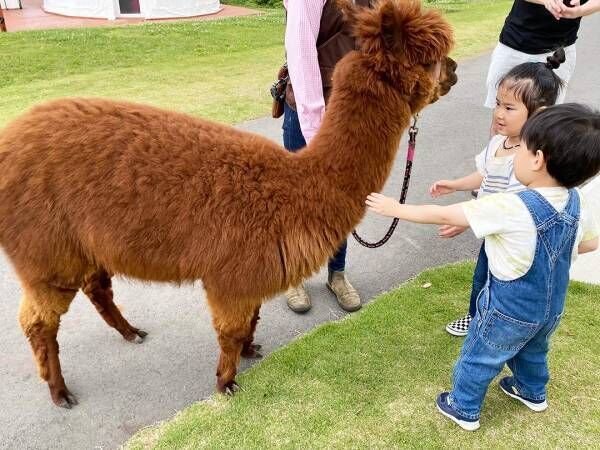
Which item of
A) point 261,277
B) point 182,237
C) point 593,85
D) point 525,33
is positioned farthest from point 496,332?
point 593,85

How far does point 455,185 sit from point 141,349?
2021 millimetres

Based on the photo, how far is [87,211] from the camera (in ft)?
7.15

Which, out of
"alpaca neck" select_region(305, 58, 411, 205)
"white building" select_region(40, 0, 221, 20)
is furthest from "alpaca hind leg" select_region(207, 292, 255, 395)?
"white building" select_region(40, 0, 221, 20)

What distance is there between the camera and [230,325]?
2.41 meters

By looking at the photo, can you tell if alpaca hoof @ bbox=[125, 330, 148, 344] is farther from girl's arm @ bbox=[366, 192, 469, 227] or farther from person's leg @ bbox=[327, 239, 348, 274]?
girl's arm @ bbox=[366, 192, 469, 227]

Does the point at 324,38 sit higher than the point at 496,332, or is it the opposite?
the point at 324,38

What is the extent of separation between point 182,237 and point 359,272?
6.39 feet

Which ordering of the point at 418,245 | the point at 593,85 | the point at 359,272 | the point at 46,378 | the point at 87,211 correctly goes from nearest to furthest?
the point at 87,211
the point at 46,378
the point at 359,272
the point at 418,245
the point at 593,85

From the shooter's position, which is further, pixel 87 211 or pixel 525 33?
pixel 525 33

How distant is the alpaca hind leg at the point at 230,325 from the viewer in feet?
7.75

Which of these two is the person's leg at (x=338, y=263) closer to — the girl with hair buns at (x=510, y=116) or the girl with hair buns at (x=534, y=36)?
the girl with hair buns at (x=510, y=116)

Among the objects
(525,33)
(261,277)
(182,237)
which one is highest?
(525,33)

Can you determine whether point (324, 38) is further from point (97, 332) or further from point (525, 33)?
point (97, 332)

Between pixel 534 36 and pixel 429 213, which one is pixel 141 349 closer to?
pixel 429 213
